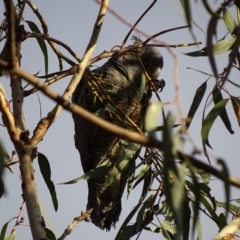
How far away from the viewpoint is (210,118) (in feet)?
6.80

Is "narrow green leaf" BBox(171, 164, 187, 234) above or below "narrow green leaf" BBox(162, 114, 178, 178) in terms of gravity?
below

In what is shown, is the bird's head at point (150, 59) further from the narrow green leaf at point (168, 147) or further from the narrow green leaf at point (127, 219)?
the narrow green leaf at point (168, 147)

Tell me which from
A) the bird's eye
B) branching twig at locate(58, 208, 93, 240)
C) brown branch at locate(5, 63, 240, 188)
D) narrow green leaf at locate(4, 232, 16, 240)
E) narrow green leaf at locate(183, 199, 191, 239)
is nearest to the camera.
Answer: brown branch at locate(5, 63, 240, 188)

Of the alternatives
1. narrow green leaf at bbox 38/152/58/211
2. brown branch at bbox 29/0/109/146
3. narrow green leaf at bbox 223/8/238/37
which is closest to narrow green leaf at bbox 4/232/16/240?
narrow green leaf at bbox 38/152/58/211

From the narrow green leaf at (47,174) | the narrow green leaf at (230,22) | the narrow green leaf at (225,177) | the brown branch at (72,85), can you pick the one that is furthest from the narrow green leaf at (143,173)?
the narrow green leaf at (225,177)

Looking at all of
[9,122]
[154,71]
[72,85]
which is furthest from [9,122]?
[154,71]

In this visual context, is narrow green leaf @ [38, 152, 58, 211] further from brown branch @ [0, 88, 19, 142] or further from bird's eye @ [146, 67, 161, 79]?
bird's eye @ [146, 67, 161, 79]

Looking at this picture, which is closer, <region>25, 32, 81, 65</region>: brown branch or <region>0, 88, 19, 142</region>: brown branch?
<region>0, 88, 19, 142</region>: brown branch

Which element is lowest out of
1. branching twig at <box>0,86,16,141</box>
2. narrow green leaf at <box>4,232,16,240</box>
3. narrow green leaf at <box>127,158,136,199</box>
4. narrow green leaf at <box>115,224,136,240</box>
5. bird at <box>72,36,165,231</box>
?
narrow green leaf at <box>115,224,136,240</box>

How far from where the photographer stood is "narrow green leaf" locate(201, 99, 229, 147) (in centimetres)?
198

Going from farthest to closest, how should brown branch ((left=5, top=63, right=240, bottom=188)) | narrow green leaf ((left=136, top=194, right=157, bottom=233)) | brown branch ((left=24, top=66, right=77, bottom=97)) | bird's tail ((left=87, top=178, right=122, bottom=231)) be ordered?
bird's tail ((left=87, top=178, right=122, bottom=231)) → narrow green leaf ((left=136, top=194, right=157, bottom=233)) → brown branch ((left=24, top=66, right=77, bottom=97)) → brown branch ((left=5, top=63, right=240, bottom=188))

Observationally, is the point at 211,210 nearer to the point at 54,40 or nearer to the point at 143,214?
the point at 143,214

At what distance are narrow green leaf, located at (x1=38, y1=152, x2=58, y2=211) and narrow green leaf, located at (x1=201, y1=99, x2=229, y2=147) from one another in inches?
21.8

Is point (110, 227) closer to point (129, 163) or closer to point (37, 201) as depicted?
point (129, 163)
